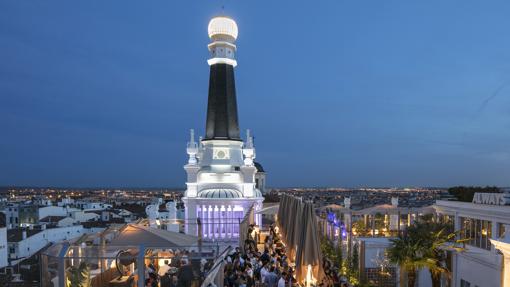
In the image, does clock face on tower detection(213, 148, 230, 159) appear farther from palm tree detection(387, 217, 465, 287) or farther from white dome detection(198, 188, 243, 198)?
palm tree detection(387, 217, 465, 287)

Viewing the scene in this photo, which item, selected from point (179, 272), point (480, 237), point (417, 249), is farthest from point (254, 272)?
point (480, 237)

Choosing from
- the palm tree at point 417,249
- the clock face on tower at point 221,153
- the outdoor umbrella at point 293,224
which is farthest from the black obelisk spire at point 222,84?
the palm tree at point 417,249

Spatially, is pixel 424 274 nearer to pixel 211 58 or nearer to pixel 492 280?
pixel 492 280

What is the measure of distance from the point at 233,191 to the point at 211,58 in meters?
14.6

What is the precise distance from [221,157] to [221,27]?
43.2ft

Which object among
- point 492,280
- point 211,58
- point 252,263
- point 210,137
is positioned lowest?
point 492,280

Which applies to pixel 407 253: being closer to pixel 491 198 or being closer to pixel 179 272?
pixel 491 198

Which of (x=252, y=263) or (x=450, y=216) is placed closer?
(x=252, y=263)

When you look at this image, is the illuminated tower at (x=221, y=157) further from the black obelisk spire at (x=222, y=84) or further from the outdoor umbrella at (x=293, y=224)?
the outdoor umbrella at (x=293, y=224)

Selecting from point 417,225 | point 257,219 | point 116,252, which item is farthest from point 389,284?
point 257,219

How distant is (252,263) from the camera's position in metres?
14.3

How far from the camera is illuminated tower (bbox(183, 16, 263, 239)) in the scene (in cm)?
3541

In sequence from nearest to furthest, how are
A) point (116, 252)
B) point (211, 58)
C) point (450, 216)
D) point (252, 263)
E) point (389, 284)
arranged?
point (116, 252) < point (252, 263) < point (389, 284) < point (450, 216) < point (211, 58)

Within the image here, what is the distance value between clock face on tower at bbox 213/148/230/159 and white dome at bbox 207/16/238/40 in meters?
11.8
